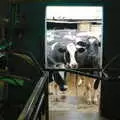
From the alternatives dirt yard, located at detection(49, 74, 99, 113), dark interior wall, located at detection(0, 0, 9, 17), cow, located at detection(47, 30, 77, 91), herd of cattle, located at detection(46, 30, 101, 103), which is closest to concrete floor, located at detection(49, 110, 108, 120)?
dirt yard, located at detection(49, 74, 99, 113)

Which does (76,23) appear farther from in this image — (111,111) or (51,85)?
(111,111)

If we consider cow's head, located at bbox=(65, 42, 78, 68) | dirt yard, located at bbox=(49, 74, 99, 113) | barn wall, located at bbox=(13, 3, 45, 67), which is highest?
barn wall, located at bbox=(13, 3, 45, 67)

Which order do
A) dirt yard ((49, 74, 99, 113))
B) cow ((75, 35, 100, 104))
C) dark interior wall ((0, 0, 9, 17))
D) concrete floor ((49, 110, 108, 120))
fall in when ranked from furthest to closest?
dirt yard ((49, 74, 99, 113))
cow ((75, 35, 100, 104))
concrete floor ((49, 110, 108, 120))
dark interior wall ((0, 0, 9, 17))

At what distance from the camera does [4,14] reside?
16.3 feet

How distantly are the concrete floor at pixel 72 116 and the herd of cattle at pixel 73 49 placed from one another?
821 mm

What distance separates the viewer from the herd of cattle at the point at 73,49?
5754 millimetres

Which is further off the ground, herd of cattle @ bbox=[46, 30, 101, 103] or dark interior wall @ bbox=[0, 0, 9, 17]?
dark interior wall @ bbox=[0, 0, 9, 17]

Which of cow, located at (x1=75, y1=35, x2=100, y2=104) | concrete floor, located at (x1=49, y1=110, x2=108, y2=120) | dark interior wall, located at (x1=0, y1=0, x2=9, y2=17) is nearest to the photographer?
dark interior wall, located at (x1=0, y1=0, x2=9, y2=17)

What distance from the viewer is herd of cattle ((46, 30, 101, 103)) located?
5754mm

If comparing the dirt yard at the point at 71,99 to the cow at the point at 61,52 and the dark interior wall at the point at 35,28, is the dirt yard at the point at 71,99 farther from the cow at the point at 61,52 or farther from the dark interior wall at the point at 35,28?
the dark interior wall at the point at 35,28

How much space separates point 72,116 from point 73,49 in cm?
119

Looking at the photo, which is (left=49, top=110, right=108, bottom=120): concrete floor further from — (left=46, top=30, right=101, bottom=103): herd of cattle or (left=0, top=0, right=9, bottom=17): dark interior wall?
(left=0, top=0, right=9, bottom=17): dark interior wall

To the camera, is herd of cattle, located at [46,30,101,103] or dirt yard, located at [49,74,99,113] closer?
herd of cattle, located at [46,30,101,103]

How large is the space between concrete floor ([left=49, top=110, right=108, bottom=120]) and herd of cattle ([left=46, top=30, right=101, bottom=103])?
0.82 meters
